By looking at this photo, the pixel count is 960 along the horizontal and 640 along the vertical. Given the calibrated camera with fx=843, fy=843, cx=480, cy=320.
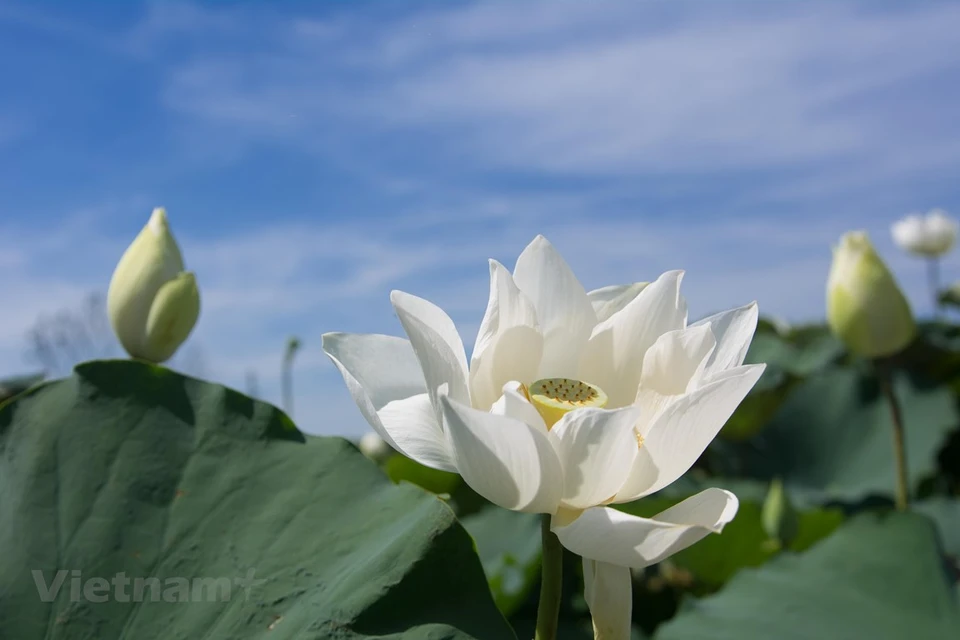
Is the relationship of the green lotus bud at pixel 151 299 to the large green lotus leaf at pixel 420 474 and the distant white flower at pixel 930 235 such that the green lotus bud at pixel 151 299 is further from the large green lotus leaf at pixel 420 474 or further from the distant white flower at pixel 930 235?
the distant white flower at pixel 930 235

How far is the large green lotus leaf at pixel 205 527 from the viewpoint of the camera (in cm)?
73

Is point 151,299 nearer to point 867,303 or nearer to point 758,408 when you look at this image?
point 867,303

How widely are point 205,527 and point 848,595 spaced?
97 cm

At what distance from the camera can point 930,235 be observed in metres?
5.24

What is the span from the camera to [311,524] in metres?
0.79

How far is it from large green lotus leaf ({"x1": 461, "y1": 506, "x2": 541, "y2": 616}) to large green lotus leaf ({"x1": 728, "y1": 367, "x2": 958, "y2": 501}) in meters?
1.37

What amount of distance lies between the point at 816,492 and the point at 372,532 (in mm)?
2421

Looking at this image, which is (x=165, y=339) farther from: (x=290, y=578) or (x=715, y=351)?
(x=715, y=351)

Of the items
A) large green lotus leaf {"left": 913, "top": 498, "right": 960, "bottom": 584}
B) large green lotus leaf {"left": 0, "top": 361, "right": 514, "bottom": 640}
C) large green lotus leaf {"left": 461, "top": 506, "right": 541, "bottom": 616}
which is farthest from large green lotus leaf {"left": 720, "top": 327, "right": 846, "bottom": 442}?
large green lotus leaf {"left": 0, "top": 361, "right": 514, "bottom": 640}

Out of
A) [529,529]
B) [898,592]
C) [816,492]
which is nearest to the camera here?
[898,592]

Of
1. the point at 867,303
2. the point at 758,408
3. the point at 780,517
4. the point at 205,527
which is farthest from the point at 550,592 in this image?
the point at 758,408

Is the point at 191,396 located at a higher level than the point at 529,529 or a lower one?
higher

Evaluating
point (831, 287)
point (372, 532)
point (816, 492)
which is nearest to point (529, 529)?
point (831, 287)

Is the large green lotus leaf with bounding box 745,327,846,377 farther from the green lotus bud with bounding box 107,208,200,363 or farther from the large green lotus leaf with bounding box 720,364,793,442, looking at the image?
the green lotus bud with bounding box 107,208,200,363
